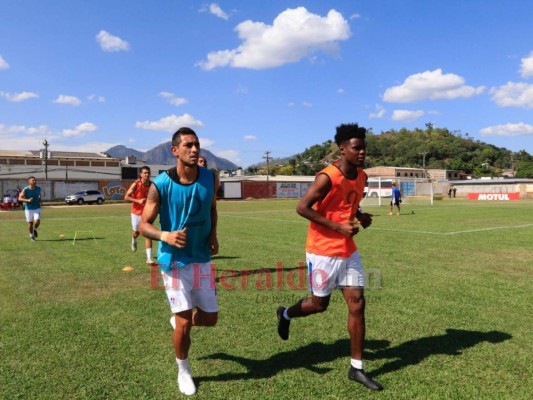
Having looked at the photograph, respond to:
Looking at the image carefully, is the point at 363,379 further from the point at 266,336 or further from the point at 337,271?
the point at 266,336

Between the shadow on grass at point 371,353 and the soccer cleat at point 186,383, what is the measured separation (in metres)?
0.23

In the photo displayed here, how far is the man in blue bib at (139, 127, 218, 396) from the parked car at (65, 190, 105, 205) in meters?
48.9

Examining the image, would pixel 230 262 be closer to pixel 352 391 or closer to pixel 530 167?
pixel 352 391

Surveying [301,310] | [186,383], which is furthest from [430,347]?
[186,383]

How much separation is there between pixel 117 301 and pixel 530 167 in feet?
439

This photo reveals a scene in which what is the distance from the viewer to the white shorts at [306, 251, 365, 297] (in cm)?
397

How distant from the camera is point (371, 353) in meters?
4.50

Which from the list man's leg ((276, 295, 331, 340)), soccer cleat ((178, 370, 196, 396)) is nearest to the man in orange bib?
man's leg ((276, 295, 331, 340))

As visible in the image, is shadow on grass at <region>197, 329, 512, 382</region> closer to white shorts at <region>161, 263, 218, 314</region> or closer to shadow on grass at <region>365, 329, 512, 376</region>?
shadow on grass at <region>365, 329, 512, 376</region>

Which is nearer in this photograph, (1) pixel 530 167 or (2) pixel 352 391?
(2) pixel 352 391

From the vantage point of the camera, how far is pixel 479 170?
133m

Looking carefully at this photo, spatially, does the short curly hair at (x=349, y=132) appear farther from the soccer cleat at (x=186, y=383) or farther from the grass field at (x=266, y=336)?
the soccer cleat at (x=186, y=383)

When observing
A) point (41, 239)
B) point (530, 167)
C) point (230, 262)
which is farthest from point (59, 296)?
point (530, 167)

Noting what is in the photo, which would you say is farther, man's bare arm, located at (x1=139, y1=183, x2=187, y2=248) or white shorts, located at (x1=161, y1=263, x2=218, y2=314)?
white shorts, located at (x1=161, y1=263, x2=218, y2=314)
